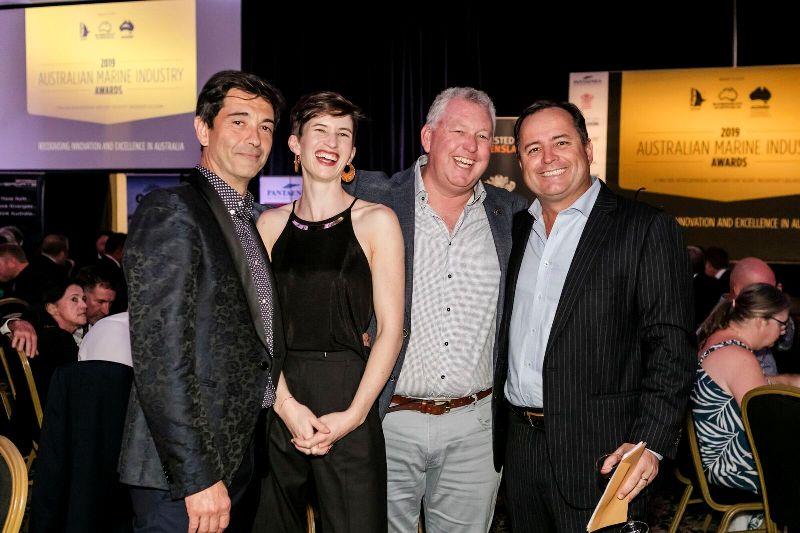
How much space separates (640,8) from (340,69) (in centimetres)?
349

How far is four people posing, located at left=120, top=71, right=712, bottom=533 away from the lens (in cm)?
181

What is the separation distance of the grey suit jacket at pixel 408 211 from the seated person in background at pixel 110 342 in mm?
1419

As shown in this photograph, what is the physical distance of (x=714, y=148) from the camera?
805 centimetres

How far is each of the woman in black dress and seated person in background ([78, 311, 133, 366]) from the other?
145 cm

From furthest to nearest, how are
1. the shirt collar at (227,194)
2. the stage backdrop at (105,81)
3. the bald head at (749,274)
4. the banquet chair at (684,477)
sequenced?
the stage backdrop at (105,81) → the bald head at (749,274) → the banquet chair at (684,477) → the shirt collar at (227,194)

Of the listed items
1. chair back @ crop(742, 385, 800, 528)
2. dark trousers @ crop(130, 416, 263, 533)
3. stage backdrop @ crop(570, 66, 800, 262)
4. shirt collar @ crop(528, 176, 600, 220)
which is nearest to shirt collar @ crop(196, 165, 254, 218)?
dark trousers @ crop(130, 416, 263, 533)

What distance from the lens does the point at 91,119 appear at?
347 inches

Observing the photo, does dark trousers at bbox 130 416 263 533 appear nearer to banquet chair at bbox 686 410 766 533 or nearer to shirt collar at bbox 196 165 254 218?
shirt collar at bbox 196 165 254 218

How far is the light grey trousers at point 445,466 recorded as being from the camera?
2.48 metres

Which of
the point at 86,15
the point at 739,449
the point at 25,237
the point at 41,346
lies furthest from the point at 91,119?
the point at 739,449

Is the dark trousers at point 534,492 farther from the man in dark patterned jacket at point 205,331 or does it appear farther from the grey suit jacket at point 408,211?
the man in dark patterned jacket at point 205,331

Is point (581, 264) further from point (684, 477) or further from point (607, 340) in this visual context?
point (684, 477)

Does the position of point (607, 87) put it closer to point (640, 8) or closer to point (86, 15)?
point (640, 8)

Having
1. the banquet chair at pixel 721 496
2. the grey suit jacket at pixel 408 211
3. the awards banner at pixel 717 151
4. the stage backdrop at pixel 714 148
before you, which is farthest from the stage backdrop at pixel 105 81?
the banquet chair at pixel 721 496
